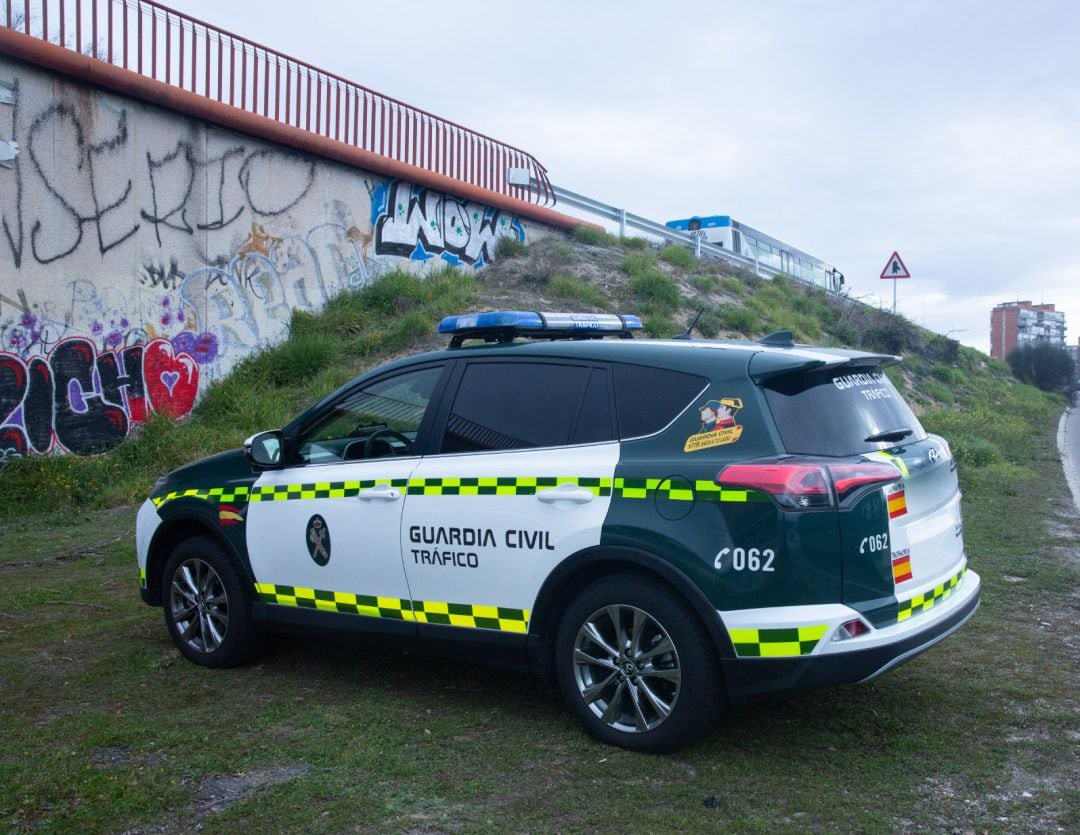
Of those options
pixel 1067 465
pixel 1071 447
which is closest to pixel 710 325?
pixel 1067 465

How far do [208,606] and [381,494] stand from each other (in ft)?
4.61

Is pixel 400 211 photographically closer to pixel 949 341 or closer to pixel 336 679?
pixel 336 679

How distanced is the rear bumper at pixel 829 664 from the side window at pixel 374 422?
1.91m

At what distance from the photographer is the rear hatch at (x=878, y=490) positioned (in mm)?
3924

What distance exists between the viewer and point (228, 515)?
5.49 metres

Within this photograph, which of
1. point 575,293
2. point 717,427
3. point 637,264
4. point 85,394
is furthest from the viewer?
point 637,264

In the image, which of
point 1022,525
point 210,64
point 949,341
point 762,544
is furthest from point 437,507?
point 949,341

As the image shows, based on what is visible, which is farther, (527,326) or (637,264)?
(637,264)

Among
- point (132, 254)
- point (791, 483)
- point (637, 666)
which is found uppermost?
point (132, 254)

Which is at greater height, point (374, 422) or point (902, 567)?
point (374, 422)

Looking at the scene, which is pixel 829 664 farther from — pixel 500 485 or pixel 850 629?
pixel 500 485

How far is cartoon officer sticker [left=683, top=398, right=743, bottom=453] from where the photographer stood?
161 inches

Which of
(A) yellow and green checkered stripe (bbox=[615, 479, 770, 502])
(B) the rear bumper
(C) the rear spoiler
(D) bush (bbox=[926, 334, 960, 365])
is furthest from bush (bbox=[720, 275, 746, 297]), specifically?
(B) the rear bumper

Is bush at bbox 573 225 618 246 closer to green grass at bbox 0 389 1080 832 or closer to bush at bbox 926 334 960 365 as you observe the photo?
bush at bbox 926 334 960 365
